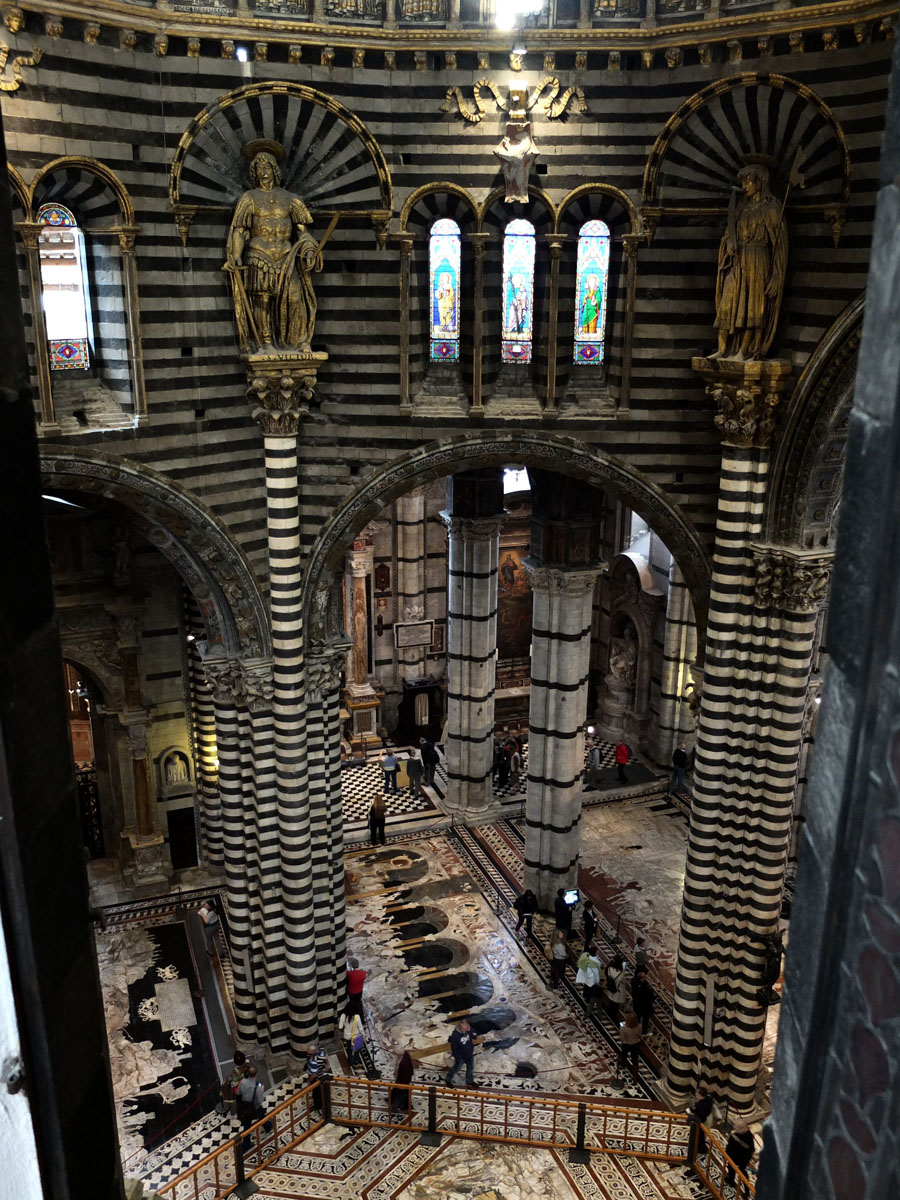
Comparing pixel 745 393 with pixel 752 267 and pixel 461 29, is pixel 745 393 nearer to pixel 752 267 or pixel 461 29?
pixel 752 267

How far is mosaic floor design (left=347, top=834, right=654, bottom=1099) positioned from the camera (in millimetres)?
16234

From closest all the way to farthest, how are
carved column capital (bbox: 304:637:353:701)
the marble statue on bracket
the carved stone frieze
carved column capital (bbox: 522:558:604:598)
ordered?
the marble statue on bracket < the carved stone frieze < carved column capital (bbox: 304:637:353:701) < carved column capital (bbox: 522:558:604:598)

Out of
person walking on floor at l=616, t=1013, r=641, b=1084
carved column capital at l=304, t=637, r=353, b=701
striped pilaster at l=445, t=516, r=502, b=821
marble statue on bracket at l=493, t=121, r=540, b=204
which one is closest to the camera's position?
marble statue on bracket at l=493, t=121, r=540, b=204

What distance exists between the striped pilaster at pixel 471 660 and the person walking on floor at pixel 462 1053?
7.47m

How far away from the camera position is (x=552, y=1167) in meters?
14.4

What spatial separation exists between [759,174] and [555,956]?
11745 mm

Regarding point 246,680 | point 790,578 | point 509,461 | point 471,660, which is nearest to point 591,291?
point 509,461

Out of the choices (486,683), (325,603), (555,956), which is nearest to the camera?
(325,603)

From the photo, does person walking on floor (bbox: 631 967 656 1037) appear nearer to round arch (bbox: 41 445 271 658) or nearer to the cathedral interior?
the cathedral interior

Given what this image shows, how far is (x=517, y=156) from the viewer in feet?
46.6

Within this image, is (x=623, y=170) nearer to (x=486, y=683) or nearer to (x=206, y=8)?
(x=206, y=8)

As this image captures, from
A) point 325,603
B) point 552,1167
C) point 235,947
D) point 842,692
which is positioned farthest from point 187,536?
point 842,692

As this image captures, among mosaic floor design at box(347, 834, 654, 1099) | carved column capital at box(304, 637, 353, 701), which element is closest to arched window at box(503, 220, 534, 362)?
carved column capital at box(304, 637, 353, 701)

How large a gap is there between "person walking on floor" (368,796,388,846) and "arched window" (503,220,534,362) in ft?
32.2
